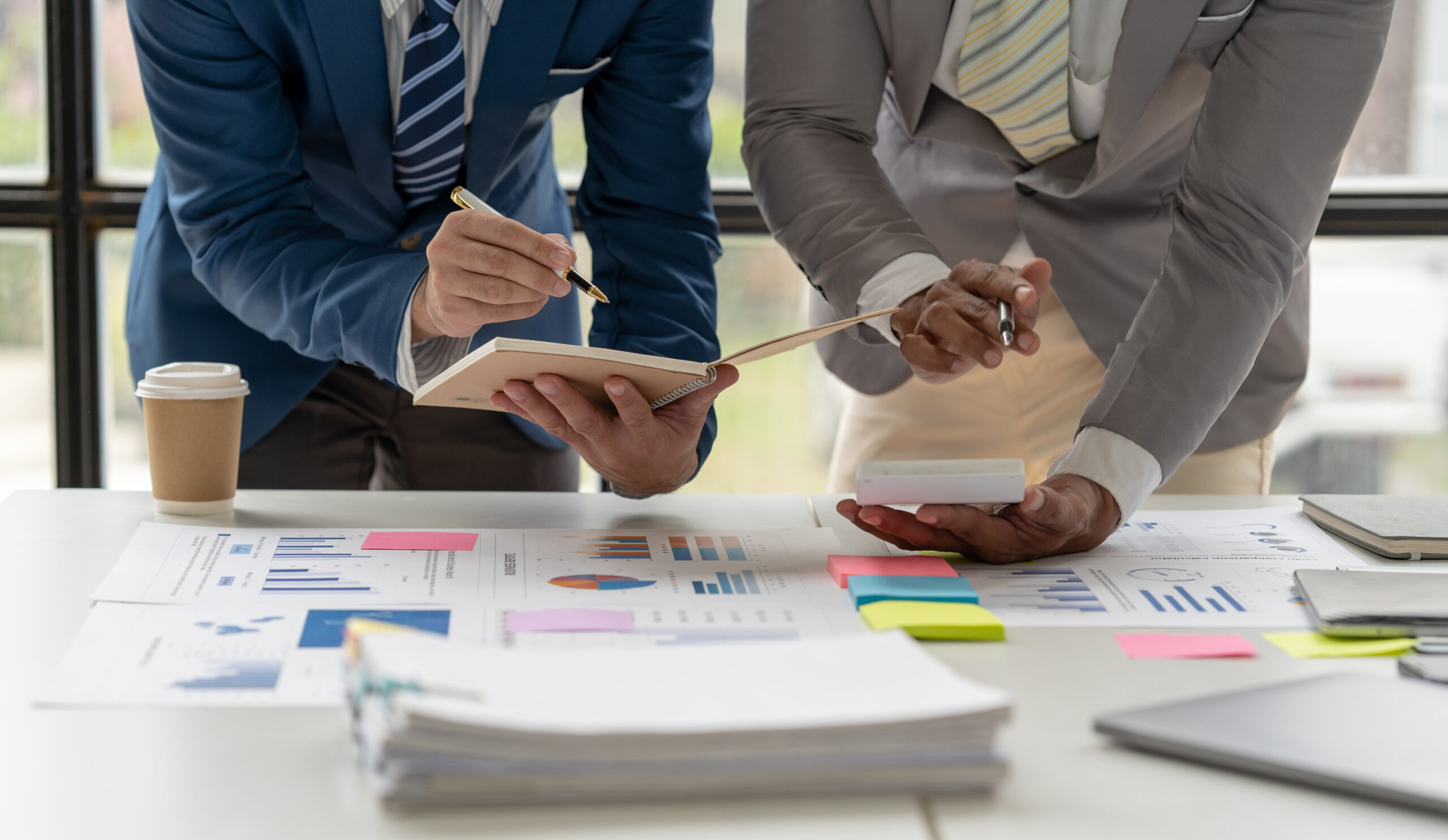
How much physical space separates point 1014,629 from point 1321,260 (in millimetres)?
2278

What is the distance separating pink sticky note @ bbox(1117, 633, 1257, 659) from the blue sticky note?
0.41 ft

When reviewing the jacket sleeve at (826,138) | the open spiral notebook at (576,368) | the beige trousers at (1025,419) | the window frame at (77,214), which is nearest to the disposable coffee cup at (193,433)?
the open spiral notebook at (576,368)

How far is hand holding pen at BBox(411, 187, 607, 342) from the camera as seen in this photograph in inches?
41.8

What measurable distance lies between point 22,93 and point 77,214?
30cm

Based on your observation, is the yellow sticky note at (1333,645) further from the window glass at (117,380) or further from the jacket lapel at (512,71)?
the window glass at (117,380)

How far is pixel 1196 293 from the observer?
1.27 m

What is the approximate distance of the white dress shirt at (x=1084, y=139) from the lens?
1.20m

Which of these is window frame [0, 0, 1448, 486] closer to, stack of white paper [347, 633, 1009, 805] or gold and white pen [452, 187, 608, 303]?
gold and white pen [452, 187, 608, 303]

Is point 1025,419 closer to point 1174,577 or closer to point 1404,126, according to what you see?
point 1174,577

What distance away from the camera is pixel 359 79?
1347 millimetres

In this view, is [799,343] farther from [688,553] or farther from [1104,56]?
[1104,56]

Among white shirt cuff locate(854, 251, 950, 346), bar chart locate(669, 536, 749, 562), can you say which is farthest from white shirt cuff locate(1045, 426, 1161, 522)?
bar chart locate(669, 536, 749, 562)

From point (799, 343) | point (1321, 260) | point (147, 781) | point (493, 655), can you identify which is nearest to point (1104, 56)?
point (799, 343)

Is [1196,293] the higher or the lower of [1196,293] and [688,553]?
the higher
